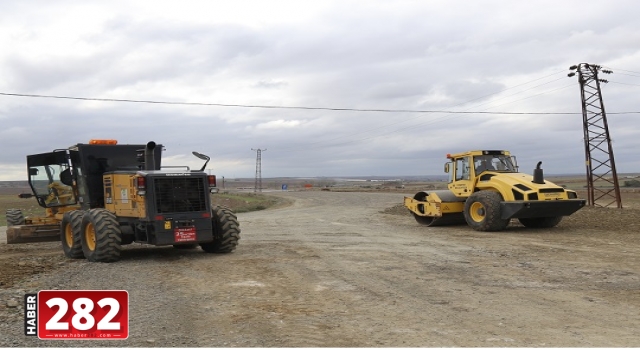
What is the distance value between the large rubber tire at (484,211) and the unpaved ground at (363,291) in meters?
2.35

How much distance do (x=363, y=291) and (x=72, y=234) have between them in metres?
7.39

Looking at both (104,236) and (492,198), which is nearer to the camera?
(104,236)

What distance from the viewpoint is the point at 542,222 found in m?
19.9

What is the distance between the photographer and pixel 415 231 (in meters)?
19.8

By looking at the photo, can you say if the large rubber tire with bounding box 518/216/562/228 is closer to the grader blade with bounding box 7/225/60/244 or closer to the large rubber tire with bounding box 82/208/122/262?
the large rubber tire with bounding box 82/208/122/262

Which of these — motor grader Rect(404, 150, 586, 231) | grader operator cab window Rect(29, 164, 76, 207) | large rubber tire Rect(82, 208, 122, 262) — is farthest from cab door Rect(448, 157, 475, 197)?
grader operator cab window Rect(29, 164, 76, 207)

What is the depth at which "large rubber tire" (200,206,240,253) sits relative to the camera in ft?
43.7

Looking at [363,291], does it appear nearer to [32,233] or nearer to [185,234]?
[185,234]

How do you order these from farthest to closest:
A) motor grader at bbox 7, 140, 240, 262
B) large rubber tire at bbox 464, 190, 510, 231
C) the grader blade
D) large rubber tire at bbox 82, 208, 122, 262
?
large rubber tire at bbox 464, 190, 510, 231
the grader blade
motor grader at bbox 7, 140, 240, 262
large rubber tire at bbox 82, 208, 122, 262

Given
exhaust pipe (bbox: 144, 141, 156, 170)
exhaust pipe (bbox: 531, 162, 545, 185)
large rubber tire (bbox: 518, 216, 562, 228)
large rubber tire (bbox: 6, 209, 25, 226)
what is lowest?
large rubber tire (bbox: 518, 216, 562, 228)

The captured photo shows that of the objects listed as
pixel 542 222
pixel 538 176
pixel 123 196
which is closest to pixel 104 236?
pixel 123 196

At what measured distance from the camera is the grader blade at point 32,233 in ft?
46.3

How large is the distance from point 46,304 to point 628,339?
5.89 meters

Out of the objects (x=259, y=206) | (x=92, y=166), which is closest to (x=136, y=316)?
(x=92, y=166)
